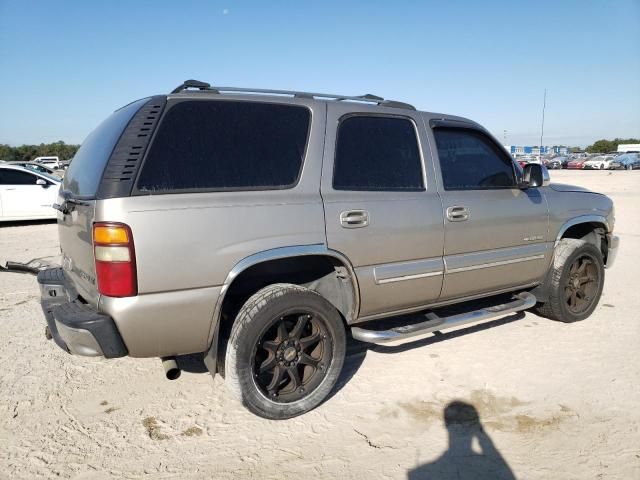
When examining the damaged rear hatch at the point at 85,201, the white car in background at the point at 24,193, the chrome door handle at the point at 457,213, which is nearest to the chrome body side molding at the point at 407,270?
the chrome door handle at the point at 457,213

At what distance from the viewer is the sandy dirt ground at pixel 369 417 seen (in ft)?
8.23

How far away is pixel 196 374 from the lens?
3.57 m

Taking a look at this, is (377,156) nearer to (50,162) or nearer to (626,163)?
(626,163)

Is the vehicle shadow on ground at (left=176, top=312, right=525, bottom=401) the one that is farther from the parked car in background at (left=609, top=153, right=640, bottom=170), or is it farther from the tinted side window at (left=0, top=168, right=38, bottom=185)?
the parked car in background at (left=609, top=153, right=640, bottom=170)

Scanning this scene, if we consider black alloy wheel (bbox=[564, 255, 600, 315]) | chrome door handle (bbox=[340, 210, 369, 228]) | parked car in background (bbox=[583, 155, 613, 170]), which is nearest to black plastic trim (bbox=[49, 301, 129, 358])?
chrome door handle (bbox=[340, 210, 369, 228])

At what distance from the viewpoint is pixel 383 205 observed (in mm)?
3209

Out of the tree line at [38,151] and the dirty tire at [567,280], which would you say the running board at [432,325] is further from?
the tree line at [38,151]

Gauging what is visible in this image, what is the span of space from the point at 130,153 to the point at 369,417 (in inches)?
84.0

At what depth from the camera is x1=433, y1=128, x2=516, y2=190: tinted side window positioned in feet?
12.1

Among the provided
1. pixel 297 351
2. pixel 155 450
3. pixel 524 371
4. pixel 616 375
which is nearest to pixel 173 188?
pixel 297 351

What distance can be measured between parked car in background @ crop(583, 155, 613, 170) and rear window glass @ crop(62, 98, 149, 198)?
45271 millimetres

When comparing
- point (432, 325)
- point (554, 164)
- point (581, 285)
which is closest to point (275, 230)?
point (432, 325)

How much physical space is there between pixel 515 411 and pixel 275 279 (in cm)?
178

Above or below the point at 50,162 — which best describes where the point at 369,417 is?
below
